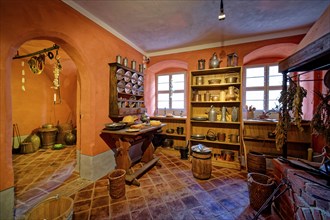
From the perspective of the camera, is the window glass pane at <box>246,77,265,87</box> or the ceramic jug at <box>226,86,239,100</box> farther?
the window glass pane at <box>246,77,265,87</box>

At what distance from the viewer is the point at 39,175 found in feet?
8.97

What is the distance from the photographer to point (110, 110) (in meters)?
3.05

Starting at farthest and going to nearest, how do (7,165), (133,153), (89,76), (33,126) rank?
1. (33,126)
2. (133,153)
3. (89,76)
4. (7,165)

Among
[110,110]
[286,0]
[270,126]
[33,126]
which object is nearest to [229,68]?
[286,0]

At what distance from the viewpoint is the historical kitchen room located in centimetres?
161

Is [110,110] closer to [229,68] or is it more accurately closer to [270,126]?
[229,68]

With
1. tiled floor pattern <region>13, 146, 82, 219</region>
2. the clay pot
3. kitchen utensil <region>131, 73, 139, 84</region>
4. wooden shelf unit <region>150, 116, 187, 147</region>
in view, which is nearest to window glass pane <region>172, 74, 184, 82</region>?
wooden shelf unit <region>150, 116, 187, 147</region>

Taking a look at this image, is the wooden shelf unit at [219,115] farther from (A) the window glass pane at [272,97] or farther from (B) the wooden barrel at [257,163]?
(A) the window glass pane at [272,97]

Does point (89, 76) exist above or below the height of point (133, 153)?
above

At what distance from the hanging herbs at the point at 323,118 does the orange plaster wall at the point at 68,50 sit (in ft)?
10.7

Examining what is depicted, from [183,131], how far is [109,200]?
106 inches

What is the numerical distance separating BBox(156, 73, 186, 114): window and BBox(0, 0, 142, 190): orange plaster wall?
182 cm

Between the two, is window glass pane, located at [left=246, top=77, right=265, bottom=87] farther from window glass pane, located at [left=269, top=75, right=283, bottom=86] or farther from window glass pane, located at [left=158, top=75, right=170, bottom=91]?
window glass pane, located at [left=158, top=75, right=170, bottom=91]

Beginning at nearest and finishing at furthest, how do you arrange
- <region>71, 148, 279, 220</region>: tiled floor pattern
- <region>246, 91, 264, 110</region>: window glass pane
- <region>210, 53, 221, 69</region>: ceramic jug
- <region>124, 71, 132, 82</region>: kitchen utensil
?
<region>71, 148, 279, 220</region>: tiled floor pattern, <region>124, 71, 132, 82</region>: kitchen utensil, <region>210, 53, 221, 69</region>: ceramic jug, <region>246, 91, 264, 110</region>: window glass pane
